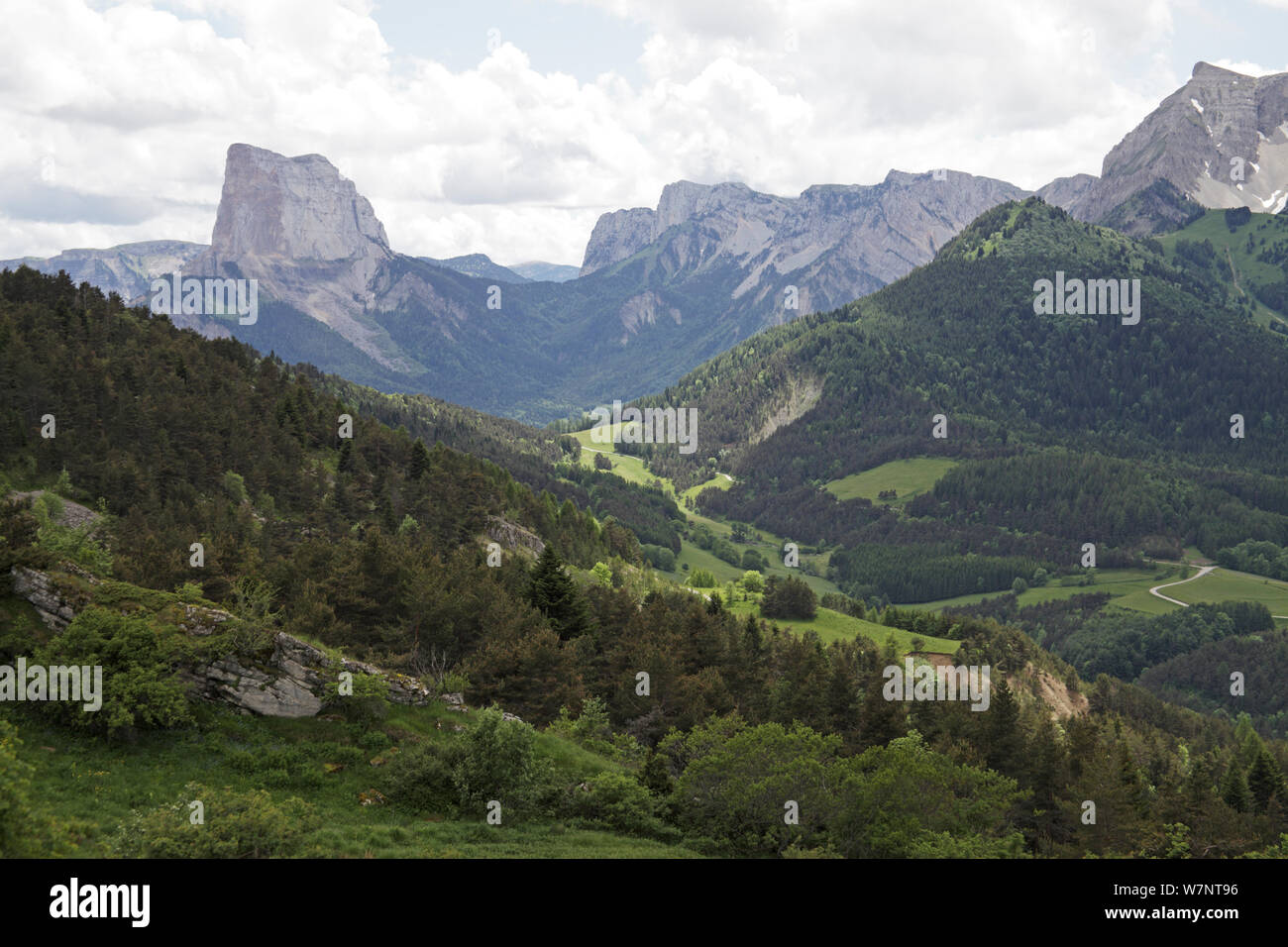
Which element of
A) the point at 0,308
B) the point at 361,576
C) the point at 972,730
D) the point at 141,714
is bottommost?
the point at 972,730

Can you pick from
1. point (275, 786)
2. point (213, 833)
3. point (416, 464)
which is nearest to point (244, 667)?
point (275, 786)

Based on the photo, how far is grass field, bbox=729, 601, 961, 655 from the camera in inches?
6909

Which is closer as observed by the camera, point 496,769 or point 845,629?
point 496,769

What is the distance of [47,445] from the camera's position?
87125 mm

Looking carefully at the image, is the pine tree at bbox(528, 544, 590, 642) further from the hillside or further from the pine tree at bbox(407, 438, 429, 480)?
the pine tree at bbox(407, 438, 429, 480)

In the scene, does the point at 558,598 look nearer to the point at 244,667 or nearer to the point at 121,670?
the point at 244,667

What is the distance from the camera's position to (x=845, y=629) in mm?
184875

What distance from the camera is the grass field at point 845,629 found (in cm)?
17550

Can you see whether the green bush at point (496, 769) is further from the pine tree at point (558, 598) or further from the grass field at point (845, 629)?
the grass field at point (845, 629)

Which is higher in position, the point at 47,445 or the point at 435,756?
the point at 47,445
